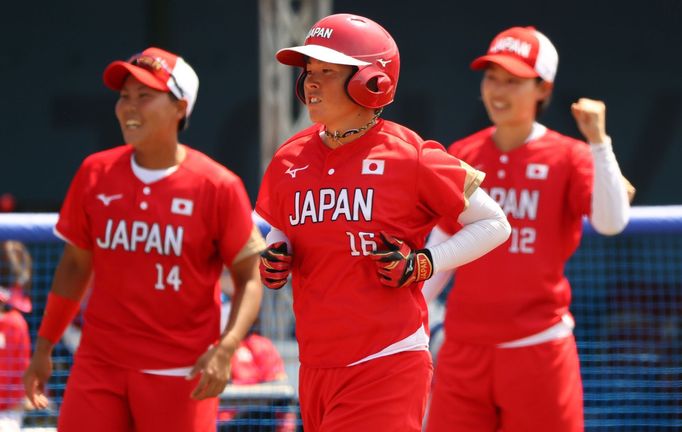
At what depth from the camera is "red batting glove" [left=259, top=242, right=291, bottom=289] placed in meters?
4.10

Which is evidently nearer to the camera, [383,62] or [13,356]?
[383,62]

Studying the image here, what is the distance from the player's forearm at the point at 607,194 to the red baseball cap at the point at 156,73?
1761 mm

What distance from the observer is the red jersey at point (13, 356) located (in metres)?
5.98

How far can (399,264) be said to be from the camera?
392 centimetres

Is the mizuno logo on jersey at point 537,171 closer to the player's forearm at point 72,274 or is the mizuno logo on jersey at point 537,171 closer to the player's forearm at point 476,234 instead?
the player's forearm at point 476,234

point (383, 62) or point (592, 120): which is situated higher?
point (383, 62)

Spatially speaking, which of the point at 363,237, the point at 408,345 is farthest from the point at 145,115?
the point at 408,345

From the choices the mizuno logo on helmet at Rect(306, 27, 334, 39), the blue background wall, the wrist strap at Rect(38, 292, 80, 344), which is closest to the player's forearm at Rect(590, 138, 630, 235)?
the mizuno logo on helmet at Rect(306, 27, 334, 39)

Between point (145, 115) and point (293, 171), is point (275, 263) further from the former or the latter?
point (145, 115)

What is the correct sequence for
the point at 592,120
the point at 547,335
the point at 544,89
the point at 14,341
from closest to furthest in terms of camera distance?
the point at 592,120 < the point at 547,335 < the point at 544,89 < the point at 14,341

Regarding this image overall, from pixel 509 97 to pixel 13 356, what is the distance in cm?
283

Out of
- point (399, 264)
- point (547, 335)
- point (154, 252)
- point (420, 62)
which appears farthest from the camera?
point (420, 62)

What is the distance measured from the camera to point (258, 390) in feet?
19.7

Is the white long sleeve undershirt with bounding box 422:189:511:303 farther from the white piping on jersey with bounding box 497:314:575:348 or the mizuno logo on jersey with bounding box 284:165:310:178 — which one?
the white piping on jersey with bounding box 497:314:575:348
